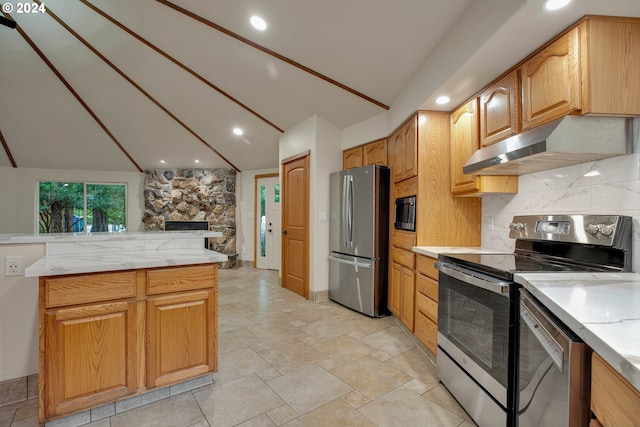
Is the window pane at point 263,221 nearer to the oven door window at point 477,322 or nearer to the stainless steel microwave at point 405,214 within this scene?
the stainless steel microwave at point 405,214

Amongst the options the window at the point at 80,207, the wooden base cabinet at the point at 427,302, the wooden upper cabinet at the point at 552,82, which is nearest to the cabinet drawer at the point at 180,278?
the wooden base cabinet at the point at 427,302

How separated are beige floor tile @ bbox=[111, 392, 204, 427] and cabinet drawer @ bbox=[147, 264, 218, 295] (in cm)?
69

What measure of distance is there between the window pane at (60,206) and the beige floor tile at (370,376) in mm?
6959

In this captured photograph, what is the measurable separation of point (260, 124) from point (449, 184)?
3.15 meters

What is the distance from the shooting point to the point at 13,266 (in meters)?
1.87

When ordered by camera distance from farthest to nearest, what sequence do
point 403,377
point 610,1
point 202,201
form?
→ point 202,201, point 403,377, point 610,1

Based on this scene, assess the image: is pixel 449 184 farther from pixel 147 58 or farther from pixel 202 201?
pixel 202 201

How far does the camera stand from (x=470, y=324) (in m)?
1.72

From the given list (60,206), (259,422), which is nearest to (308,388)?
(259,422)

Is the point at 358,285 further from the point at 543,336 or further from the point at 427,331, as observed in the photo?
the point at 543,336

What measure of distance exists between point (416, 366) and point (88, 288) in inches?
90.0

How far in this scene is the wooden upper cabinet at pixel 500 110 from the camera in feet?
6.42

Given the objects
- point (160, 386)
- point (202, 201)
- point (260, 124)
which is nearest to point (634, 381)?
point (160, 386)

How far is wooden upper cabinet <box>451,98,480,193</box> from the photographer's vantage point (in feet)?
7.93
